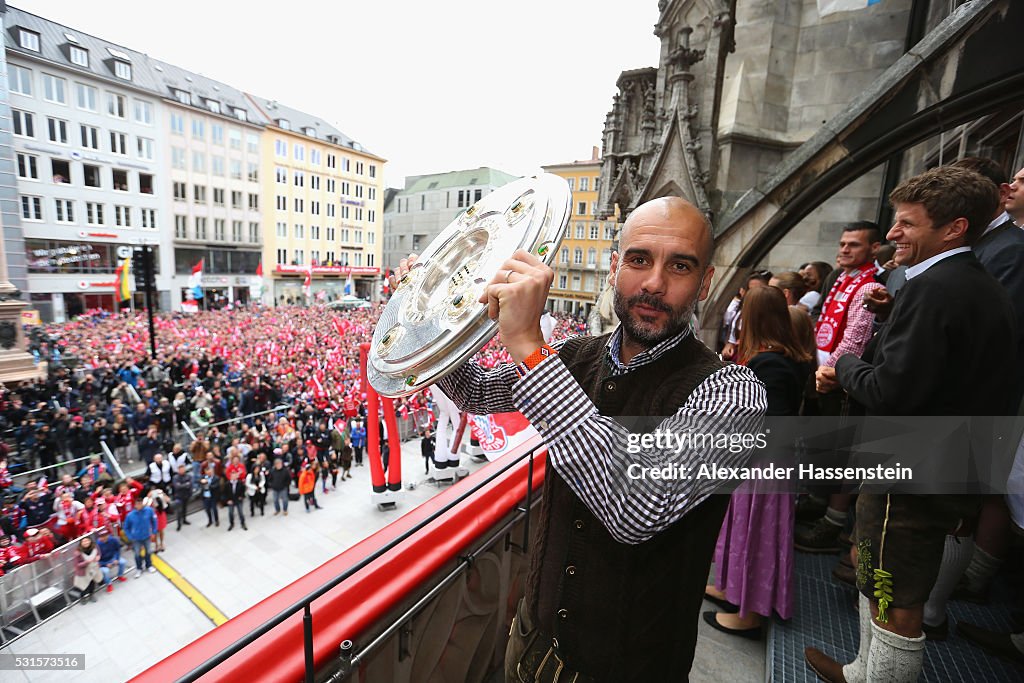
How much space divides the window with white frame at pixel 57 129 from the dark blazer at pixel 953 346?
18.4 metres

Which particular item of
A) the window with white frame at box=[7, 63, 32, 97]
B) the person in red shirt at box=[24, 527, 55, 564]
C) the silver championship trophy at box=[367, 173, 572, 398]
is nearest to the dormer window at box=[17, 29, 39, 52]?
the window with white frame at box=[7, 63, 32, 97]

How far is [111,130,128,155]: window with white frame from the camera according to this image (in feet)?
59.0

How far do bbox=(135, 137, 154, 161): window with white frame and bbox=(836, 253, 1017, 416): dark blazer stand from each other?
1096 inches

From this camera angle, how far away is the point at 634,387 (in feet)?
3.68

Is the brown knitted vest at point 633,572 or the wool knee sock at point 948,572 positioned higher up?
the brown knitted vest at point 633,572

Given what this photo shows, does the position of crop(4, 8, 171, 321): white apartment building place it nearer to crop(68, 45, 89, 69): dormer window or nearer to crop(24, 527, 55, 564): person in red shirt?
crop(68, 45, 89, 69): dormer window

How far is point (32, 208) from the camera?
37.5 feet

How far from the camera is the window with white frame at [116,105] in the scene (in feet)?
52.5

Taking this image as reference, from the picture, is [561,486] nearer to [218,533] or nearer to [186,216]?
[218,533]

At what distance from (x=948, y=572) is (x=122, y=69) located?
2503 centimetres

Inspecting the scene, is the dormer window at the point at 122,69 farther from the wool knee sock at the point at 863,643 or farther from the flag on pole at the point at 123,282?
the wool knee sock at the point at 863,643

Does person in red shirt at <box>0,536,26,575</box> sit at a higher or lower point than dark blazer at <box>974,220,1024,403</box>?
lower

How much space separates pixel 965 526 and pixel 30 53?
55.5 feet

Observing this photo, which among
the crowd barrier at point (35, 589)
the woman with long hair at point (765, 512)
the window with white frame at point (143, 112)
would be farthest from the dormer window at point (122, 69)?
the woman with long hair at point (765, 512)
